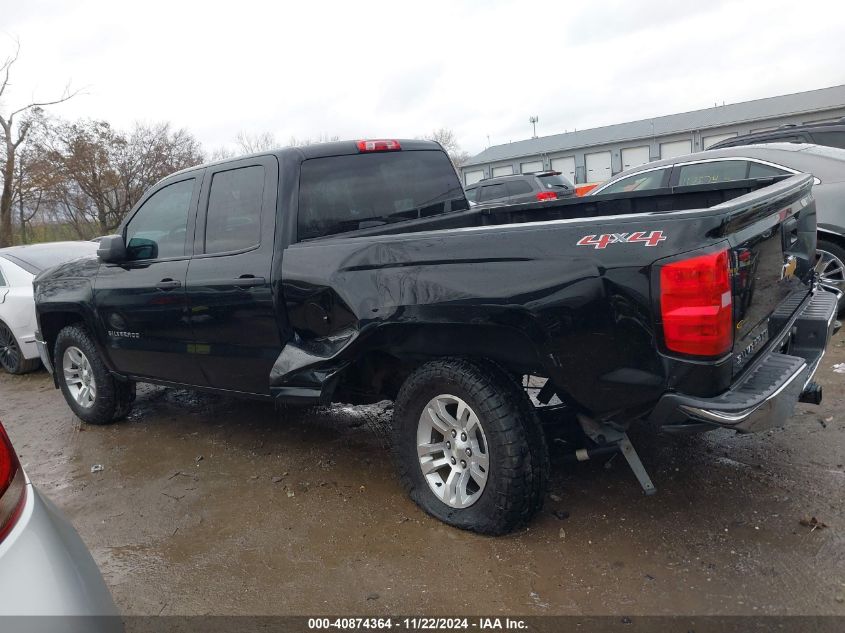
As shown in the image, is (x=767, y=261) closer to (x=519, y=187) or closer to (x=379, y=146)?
(x=379, y=146)

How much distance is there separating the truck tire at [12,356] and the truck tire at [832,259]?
27.3 feet

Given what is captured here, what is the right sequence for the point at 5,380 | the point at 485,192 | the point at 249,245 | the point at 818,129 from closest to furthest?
the point at 249,245, the point at 5,380, the point at 818,129, the point at 485,192

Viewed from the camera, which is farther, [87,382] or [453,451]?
[87,382]

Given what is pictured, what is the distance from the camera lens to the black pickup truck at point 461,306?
2508 millimetres

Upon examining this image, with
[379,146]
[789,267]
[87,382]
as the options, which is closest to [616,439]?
[789,267]

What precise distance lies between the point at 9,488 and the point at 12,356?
Result: 7022 millimetres

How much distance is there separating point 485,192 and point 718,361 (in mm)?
14030

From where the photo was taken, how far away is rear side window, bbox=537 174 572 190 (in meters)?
15.9

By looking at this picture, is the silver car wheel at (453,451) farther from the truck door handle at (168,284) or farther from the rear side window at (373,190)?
the truck door handle at (168,284)

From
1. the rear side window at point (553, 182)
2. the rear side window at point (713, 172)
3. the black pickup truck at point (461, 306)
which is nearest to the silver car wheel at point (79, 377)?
the black pickup truck at point (461, 306)

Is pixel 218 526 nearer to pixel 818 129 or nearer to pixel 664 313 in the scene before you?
pixel 664 313

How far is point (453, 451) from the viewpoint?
325 cm

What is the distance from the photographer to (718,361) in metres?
2.47

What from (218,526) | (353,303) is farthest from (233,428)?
(353,303)
